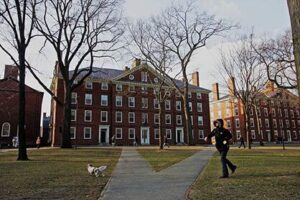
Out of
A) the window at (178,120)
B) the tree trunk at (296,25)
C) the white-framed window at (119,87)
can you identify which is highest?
the white-framed window at (119,87)

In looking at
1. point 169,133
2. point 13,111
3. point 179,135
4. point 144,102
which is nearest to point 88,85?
point 144,102

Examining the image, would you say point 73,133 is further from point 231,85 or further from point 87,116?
point 231,85

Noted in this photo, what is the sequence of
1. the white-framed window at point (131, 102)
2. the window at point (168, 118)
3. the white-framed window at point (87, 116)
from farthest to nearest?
the window at point (168, 118) → the white-framed window at point (131, 102) → the white-framed window at point (87, 116)

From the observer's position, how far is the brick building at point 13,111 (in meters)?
42.4

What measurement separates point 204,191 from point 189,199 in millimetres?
904

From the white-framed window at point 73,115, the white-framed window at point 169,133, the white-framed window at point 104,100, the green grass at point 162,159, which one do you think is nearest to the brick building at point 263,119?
the white-framed window at point 169,133

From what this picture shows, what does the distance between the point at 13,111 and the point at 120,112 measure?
1588cm

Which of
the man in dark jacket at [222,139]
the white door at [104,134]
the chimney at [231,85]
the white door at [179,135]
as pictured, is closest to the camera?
the man in dark jacket at [222,139]

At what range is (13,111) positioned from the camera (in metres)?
43.8

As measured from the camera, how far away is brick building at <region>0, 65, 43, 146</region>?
139 ft

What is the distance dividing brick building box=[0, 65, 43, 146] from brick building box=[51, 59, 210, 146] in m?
2.71

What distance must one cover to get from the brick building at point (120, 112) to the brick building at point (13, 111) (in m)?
→ 2.71

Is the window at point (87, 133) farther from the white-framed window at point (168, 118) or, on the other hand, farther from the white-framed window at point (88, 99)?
the white-framed window at point (168, 118)

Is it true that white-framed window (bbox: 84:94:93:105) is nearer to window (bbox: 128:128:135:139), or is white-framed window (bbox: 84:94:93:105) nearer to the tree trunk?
window (bbox: 128:128:135:139)
